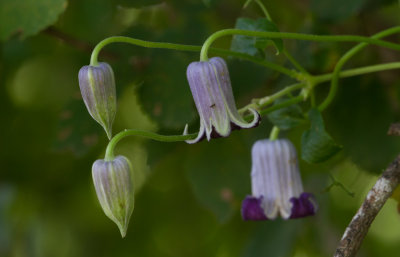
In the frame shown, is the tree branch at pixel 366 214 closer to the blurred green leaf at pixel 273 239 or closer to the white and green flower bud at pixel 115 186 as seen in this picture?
the white and green flower bud at pixel 115 186

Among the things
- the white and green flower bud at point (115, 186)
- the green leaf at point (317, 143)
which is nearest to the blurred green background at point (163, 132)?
the green leaf at point (317, 143)

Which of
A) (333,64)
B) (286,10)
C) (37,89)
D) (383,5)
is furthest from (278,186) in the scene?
(37,89)

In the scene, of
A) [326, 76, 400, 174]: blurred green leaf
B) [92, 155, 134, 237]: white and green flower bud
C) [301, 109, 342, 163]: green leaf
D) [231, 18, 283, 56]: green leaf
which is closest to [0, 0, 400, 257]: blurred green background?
[326, 76, 400, 174]: blurred green leaf

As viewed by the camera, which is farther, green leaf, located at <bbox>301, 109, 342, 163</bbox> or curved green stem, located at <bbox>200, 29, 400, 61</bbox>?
green leaf, located at <bbox>301, 109, 342, 163</bbox>

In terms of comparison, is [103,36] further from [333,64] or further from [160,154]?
[333,64]

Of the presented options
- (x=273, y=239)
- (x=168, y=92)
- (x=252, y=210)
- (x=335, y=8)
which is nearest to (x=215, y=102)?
(x=252, y=210)

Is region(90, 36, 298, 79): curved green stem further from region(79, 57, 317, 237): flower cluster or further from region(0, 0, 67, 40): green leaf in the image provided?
region(0, 0, 67, 40): green leaf

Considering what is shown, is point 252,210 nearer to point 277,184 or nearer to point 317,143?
point 277,184

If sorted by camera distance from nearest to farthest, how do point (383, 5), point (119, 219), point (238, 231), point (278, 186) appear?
point (119, 219)
point (278, 186)
point (383, 5)
point (238, 231)
